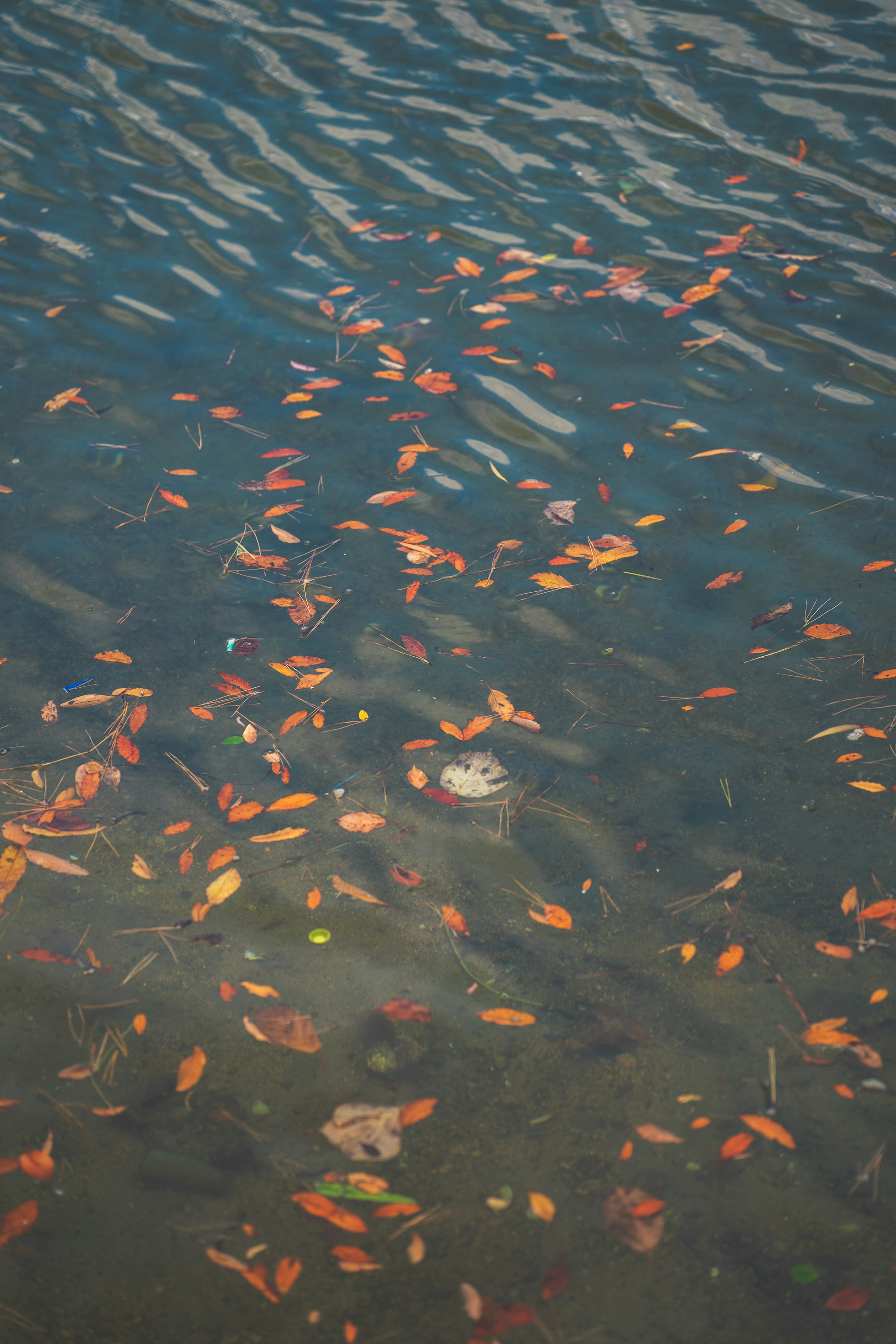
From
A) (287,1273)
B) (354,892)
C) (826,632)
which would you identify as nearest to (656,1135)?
(287,1273)

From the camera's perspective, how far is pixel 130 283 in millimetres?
5203

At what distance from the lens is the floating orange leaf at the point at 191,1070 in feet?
6.87

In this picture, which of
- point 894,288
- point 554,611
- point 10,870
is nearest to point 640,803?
point 554,611

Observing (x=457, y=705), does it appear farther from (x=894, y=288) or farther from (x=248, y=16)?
(x=248, y=16)

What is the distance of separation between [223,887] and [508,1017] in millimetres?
929

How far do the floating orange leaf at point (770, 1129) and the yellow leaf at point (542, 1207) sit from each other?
503 millimetres

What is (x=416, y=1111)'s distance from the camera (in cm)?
204

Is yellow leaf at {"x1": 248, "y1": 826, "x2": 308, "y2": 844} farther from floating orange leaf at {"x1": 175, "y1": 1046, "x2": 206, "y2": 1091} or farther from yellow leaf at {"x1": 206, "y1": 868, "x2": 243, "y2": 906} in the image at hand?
floating orange leaf at {"x1": 175, "y1": 1046, "x2": 206, "y2": 1091}

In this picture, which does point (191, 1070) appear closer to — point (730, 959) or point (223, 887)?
point (223, 887)

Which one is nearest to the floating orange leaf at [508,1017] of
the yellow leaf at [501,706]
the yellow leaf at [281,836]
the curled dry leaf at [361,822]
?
the curled dry leaf at [361,822]

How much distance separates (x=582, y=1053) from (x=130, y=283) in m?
5.13

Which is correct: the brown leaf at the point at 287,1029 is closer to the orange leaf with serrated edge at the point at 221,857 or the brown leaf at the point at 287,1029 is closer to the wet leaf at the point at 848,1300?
the orange leaf with serrated edge at the point at 221,857

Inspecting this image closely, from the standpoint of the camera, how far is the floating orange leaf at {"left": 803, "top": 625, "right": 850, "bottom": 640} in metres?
3.18

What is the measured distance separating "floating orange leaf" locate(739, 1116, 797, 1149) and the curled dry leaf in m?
1.29
